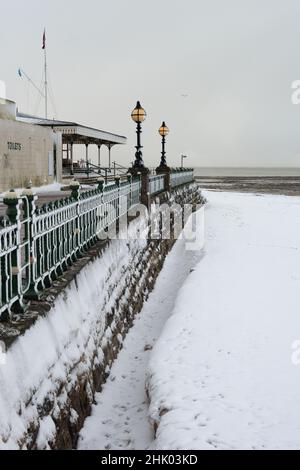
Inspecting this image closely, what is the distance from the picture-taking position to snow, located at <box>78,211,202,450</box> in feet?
18.2

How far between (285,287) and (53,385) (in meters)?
8.01

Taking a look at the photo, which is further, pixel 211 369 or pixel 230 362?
pixel 230 362

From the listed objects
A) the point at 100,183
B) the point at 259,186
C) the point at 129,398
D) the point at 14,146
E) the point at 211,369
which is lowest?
the point at 129,398

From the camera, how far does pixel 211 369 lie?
6.91m

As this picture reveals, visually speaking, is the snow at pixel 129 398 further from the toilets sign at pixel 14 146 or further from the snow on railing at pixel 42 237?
the toilets sign at pixel 14 146

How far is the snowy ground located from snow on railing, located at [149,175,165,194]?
4108mm

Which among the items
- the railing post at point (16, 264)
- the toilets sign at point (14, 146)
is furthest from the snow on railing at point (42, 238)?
the toilets sign at point (14, 146)

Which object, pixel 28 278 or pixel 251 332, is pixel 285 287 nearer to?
pixel 251 332

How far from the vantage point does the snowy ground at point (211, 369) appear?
5312mm

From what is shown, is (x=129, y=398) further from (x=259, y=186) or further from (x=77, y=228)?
(x=259, y=186)

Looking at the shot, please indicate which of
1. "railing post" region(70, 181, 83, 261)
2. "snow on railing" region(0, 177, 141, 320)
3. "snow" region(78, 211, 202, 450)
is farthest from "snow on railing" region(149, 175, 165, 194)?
"railing post" region(70, 181, 83, 261)

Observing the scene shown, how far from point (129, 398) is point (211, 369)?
1315mm

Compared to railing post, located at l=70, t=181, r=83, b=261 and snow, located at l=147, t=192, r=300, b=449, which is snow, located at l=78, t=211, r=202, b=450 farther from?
railing post, located at l=70, t=181, r=83, b=261

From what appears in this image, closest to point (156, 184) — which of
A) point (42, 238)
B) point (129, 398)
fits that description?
point (129, 398)
